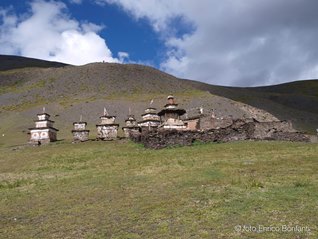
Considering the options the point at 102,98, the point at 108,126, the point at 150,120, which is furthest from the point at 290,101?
the point at 108,126

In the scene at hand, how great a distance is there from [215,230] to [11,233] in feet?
18.5

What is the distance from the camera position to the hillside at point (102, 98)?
6888cm

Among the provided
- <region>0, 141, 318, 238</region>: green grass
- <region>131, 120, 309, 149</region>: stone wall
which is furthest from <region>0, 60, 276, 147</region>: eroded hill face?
<region>0, 141, 318, 238</region>: green grass

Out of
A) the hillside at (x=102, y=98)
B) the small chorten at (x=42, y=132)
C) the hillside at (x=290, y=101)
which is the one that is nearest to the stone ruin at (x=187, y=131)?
the small chorten at (x=42, y=132)

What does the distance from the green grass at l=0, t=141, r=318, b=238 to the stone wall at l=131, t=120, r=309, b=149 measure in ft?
9.87

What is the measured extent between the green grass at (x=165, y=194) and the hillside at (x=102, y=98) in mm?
29458

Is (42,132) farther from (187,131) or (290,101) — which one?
(290,101)

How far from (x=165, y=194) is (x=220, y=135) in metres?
16.0

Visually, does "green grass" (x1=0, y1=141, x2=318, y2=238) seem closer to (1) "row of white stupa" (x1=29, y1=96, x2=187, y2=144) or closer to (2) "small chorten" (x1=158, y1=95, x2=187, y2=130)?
(2) "small chorten" (x1=158, y1=95, x2=187, y2=130)

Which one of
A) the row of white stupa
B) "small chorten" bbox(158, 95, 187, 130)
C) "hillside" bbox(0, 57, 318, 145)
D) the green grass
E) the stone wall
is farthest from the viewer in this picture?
"hillside" bbox(0, 57, 318, 145)

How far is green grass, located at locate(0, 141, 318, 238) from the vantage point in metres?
11.2

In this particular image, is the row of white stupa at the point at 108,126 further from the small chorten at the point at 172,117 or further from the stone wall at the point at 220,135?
the stone wall at the point at 220,135

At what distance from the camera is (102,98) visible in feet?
273

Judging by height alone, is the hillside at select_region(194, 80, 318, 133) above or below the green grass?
above
